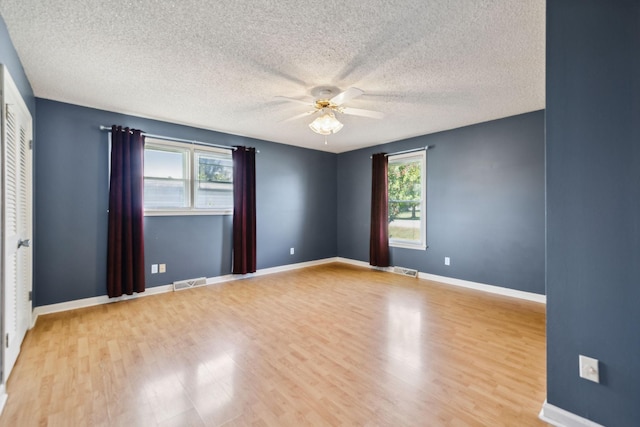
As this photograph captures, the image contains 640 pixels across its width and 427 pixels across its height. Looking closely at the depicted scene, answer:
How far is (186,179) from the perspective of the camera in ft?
14.3

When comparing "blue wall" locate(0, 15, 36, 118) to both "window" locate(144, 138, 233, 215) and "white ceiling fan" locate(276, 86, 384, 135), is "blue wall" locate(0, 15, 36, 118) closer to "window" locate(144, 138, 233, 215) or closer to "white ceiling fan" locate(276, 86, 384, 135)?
"window" locate(144, 138, 233, 215)

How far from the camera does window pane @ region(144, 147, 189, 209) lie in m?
4.04

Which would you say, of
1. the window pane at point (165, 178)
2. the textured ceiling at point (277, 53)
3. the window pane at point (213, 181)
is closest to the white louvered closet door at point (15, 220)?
the textured ceiling at point (277, 53)

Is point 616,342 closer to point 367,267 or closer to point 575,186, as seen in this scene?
point 575,186

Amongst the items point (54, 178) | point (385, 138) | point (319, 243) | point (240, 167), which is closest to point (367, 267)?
point (319, 243)

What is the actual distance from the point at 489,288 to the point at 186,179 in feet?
15.9

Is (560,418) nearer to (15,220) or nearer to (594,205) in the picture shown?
(594,205)

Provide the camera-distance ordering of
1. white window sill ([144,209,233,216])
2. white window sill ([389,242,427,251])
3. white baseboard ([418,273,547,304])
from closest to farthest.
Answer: white baseboard ([418,273,547,304]) → white window sill ([144,209,233,216]) → white window sill ([389,242,427,251])

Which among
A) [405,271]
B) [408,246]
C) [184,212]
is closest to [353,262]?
[405,271]

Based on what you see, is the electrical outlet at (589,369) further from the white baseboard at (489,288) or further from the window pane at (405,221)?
the window pane at (405,221)

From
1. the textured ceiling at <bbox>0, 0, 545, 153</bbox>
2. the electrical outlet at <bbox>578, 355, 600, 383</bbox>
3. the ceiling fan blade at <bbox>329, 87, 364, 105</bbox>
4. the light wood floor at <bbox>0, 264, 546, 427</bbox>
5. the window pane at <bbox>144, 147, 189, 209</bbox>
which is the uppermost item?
the textured ceiling at <bbox>0, 0, 545, 153</bbox>

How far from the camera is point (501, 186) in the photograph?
13.2ft

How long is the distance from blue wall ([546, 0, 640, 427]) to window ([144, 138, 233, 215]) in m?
4.31

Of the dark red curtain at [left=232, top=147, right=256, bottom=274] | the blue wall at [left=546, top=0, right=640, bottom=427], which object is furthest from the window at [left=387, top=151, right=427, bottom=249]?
the blue wall at [left=546, top=0, right=640, bottom=427]
